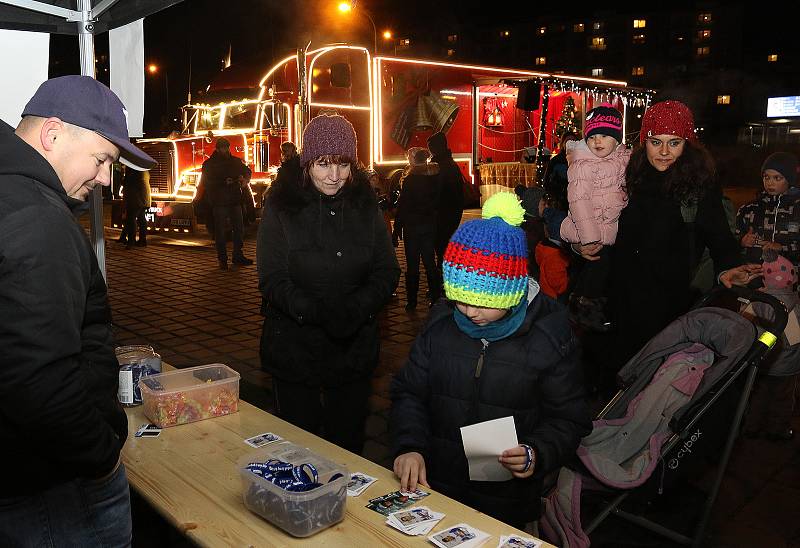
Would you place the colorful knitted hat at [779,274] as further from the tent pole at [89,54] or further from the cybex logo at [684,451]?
the tent pole at [89,54]

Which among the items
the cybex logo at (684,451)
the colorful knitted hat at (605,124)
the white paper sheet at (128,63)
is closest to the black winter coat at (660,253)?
the colorful knitted hat at (605,124)

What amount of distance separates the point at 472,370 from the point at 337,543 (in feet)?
2.56

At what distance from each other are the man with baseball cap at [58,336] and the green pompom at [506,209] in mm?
1174

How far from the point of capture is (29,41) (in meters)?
3.12

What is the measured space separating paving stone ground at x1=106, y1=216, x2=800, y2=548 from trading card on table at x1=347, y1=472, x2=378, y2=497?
1750 millimetres

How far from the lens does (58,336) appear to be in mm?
1477

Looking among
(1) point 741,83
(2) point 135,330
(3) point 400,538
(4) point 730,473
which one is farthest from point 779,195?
(1) point 741,83

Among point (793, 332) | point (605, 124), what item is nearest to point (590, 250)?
point (605, 124)

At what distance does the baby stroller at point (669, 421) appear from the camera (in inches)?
106

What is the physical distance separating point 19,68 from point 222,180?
7.74m

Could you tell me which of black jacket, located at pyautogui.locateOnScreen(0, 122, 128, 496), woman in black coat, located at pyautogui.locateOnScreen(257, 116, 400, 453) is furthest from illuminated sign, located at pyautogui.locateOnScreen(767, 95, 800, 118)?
black jacket, located at pyautogui.locateOnScreen(0, 122, 128, 496)

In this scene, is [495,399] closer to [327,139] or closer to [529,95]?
[327,139]

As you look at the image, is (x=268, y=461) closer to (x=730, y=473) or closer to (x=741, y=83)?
(x=730, y=473)

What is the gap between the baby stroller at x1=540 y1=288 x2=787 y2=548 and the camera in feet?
8.87
